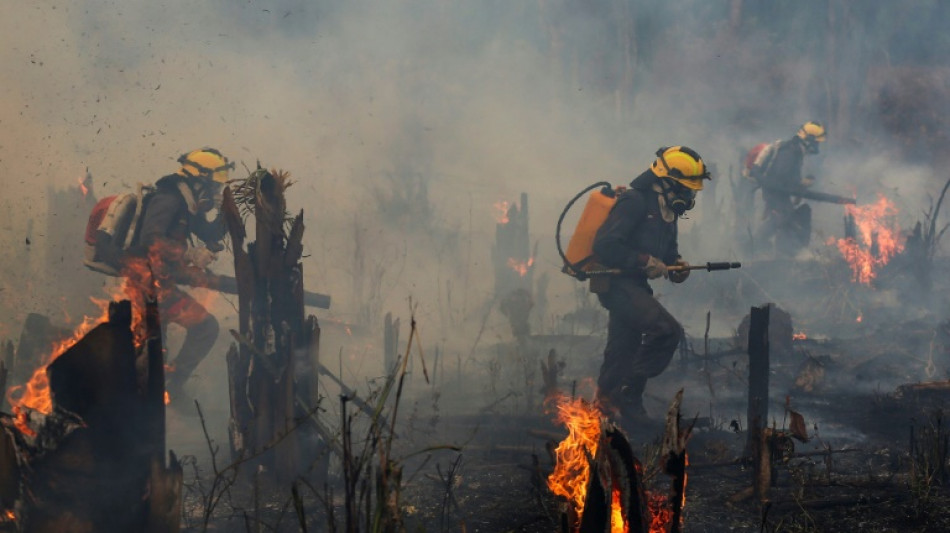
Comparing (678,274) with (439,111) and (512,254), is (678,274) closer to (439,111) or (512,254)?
(512,254)

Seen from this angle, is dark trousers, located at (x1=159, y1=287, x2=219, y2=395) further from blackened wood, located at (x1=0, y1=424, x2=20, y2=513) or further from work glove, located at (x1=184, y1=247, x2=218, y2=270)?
blackened wood, located at (x1=0, y1=424, x2=20, y2=513)

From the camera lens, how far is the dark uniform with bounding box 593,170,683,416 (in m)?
6.80

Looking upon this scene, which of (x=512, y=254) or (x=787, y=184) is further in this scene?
(x=512, y=254)

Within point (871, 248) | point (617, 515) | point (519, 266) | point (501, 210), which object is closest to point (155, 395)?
point (617, 515)

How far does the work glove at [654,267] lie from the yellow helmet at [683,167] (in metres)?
0.70

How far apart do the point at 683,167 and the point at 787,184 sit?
8570mm

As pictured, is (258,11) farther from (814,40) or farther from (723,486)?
(723,486)

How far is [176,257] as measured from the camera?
7.68m

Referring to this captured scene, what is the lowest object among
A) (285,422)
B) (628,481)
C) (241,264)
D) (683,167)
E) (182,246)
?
(285,422)

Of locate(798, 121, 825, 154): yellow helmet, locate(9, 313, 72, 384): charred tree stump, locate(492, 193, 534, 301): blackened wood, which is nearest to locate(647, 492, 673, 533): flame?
locate(9, 313, 72, 384): charred tree stump

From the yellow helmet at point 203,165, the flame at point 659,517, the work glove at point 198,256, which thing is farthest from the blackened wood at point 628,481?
the yellow helmet at point 203,165

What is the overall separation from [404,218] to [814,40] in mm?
12785

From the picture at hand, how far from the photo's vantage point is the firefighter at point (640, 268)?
6.76 m

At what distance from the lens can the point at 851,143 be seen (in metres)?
20.4
